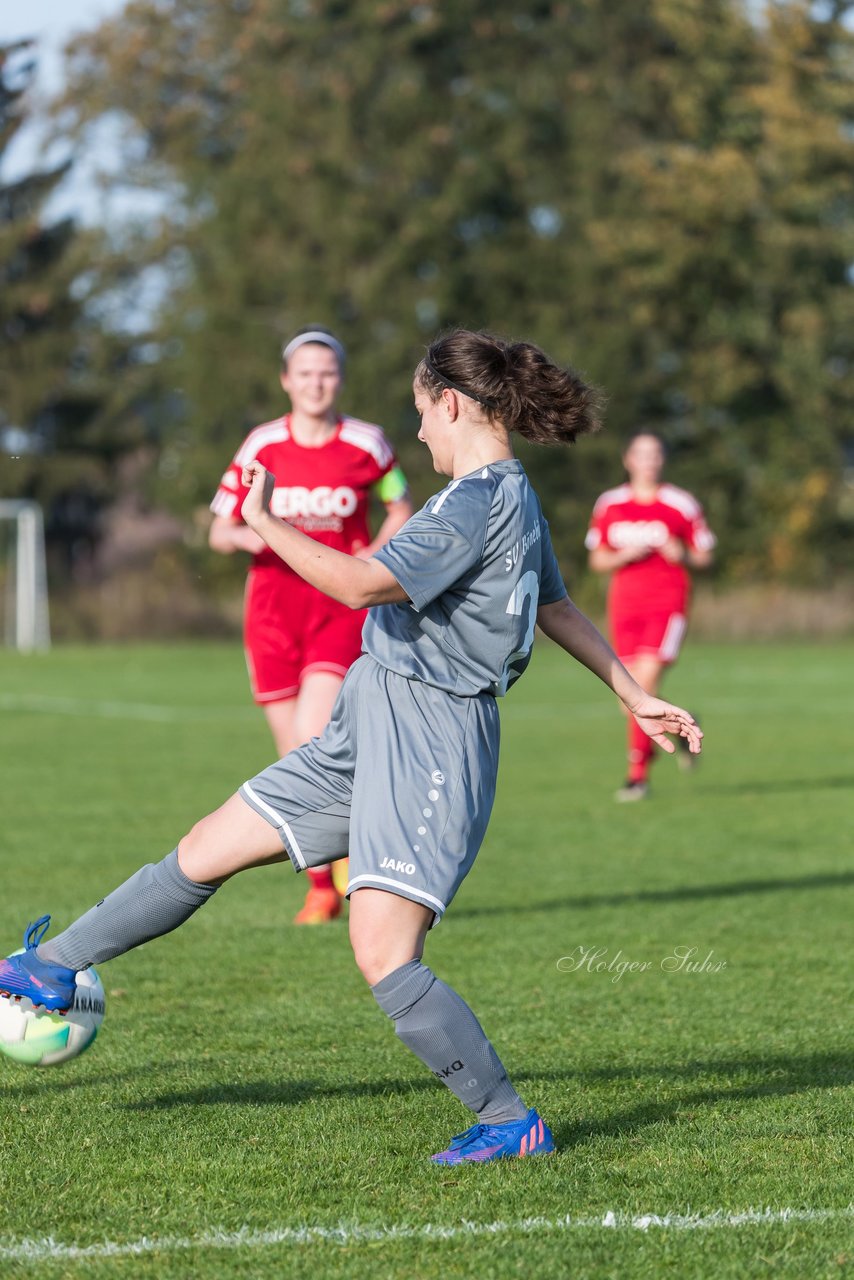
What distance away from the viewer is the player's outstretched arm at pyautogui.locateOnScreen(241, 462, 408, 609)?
368 centimetres

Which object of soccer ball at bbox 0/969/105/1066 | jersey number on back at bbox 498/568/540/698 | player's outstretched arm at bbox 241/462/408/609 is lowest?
soccer ball at bbox 0/969/105/1066

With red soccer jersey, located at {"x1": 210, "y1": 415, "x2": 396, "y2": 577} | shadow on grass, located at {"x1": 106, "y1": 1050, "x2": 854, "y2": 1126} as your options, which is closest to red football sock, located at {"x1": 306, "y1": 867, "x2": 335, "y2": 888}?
red soccer jersey, located at {"x1": 210, "y1": 415, "x2": 396, "y2": 577}

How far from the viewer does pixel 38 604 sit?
36.0 metres

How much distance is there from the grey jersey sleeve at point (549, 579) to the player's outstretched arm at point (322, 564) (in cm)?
57

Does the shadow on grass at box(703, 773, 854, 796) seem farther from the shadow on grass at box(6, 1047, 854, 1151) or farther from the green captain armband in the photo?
the shadow on grass at box(6, 1047, 854, 1151)

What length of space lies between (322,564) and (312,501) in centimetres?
355

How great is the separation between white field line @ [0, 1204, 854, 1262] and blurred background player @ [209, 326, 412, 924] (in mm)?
3622

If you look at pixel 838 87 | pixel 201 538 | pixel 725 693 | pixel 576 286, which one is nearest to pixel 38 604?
pixel 201 538

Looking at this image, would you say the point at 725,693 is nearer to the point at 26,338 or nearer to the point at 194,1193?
the point at 194,1193

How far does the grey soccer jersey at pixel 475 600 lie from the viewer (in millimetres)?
3857

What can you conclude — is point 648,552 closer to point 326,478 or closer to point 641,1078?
point 326,478

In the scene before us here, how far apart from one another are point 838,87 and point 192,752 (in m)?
31.1

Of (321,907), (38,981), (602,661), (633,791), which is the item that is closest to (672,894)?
(321,907)

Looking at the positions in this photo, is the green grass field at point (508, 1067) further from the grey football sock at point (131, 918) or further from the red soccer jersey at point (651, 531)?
the red soccer jersey at point (651, 531)
